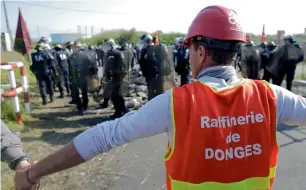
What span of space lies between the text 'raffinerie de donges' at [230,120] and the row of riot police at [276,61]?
618 centimetres

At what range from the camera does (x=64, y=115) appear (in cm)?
773

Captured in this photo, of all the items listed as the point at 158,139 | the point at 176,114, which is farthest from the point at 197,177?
the point at 158,139

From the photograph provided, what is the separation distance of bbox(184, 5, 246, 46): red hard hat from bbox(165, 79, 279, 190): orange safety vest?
0.25 meters

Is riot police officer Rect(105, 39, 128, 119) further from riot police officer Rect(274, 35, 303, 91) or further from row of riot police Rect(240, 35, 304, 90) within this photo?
riot police officer Rect(274, 35, 303, 91)

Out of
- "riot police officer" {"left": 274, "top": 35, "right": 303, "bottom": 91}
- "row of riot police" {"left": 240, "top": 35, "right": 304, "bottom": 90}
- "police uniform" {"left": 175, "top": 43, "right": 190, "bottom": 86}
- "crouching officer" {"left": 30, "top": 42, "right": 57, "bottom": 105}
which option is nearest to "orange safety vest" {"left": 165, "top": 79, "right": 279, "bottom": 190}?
"row of riot police" {"left": 240, "top": 35, "right": 304, "bottom": 90}

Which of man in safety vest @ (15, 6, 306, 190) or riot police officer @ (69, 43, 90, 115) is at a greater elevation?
man in safety vest @ (15, 6, 306, 190)

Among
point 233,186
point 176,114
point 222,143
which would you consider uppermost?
point 176,114

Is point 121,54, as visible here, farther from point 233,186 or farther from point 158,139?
point 233,186

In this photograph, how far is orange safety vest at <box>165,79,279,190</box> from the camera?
1193 mm

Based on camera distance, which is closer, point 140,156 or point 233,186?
point 233,186

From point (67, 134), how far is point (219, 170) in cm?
519

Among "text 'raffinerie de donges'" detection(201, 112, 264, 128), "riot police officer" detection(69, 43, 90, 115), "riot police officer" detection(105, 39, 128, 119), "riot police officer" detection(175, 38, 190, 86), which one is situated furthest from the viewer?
"riot police officer" detection(175, 38, 190, 86)

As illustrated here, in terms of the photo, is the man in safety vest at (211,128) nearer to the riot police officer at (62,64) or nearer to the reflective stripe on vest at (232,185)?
the reflective stripe on vest at (232,185)

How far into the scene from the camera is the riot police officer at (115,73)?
693 cm
